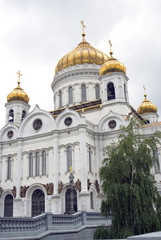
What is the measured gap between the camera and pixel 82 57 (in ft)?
117

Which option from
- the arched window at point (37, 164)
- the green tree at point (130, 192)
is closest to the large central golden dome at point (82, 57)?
the arched window at point (37, 164)

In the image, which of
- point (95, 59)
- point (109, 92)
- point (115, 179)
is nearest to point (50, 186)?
point (109, 92)

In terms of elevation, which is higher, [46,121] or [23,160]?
Answer: [46,121]

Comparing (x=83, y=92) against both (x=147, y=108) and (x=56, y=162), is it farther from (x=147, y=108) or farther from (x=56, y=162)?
(x=56, y=162)

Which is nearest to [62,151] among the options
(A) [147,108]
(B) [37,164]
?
(B) [37,164]

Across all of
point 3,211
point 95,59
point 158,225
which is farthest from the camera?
point 95,59

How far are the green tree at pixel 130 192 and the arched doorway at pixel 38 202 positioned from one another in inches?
558

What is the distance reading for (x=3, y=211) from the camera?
28.4 meters

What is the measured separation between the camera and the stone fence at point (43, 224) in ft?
37.2

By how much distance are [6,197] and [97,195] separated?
9833 mm

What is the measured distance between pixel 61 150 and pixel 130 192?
14.9 m

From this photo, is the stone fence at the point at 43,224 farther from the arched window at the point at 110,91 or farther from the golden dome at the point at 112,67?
the golden dome at the point at 112,67

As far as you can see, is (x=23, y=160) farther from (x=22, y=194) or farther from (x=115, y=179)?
(x=115, y=179)

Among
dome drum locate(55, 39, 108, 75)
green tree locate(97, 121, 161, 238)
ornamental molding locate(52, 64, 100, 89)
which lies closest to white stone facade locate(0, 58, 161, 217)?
ornamental molding locate(52, 64, 100, 89)
